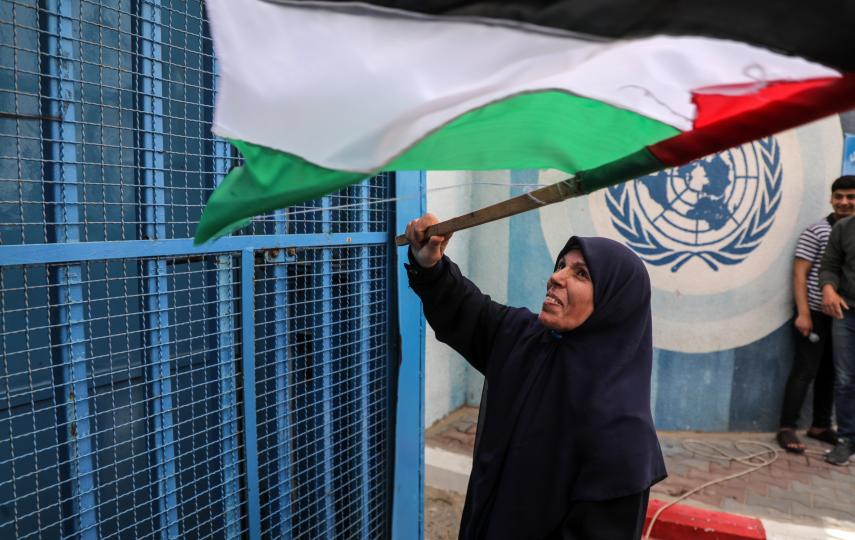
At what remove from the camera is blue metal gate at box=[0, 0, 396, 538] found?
158 cm

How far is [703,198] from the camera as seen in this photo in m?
4.84

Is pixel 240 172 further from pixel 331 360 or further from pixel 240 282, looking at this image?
pixel 331 360

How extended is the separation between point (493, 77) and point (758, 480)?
425cm

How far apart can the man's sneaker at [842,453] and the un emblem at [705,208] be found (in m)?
1.58

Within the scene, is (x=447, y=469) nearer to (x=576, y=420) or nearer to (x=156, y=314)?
(x=576, y=420)

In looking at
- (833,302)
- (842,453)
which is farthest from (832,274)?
(842,453)

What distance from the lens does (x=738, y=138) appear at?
42.5 inches

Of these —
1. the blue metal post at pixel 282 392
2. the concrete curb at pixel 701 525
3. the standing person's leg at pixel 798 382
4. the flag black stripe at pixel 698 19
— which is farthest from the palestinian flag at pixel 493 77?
the standing person's leg at pixel 798 382

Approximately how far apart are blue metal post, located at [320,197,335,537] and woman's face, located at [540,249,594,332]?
39.3 inches

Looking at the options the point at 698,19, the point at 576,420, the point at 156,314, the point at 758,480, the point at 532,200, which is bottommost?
the point at 758,480

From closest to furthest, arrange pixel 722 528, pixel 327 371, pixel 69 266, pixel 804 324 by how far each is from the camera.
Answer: pixel 69 266
pixel 327 371
pixel 722 528
pixel 804 324

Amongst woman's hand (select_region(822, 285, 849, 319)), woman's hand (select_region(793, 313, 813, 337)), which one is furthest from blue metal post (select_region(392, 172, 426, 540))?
woman's hand (select_region(793, 313, 813, 337))

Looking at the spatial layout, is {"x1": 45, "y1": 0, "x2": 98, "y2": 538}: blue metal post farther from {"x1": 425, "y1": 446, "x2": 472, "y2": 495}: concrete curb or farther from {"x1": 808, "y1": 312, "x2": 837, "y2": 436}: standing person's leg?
{"x1": 808, "y1": 312, "x2": 837, "y2": 436}: standing person's leg

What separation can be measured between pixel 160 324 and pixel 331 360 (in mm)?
835
